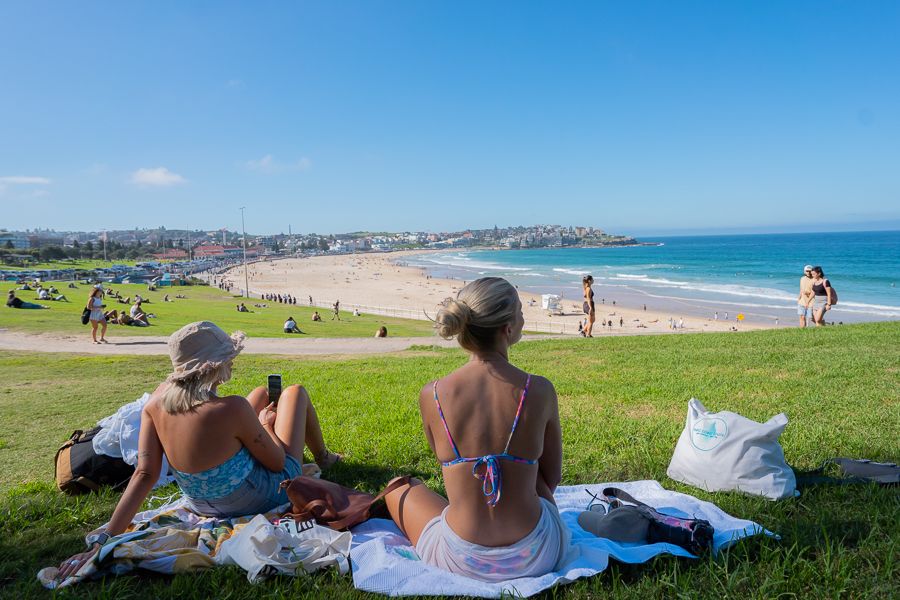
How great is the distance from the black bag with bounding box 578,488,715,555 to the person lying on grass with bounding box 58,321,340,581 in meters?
1.83

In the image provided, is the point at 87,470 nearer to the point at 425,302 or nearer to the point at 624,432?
the point at 624,432

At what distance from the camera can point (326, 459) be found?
4172 millimetres

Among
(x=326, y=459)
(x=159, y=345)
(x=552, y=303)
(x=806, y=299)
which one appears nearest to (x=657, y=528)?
(x=326, y=459)

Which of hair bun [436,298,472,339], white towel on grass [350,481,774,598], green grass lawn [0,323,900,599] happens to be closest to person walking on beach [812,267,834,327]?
green grass lawn [0,323,900,599]

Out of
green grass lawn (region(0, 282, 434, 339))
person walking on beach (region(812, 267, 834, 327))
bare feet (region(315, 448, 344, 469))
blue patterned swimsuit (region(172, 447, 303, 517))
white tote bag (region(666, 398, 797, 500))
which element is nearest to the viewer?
blue patterned swimsuit (region(172, 447, 303, 517))

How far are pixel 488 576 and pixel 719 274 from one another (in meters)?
70.5

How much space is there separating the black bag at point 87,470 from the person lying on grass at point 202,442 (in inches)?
46.5

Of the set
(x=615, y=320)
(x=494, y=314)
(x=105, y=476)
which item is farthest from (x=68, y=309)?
(x=615, y=320)

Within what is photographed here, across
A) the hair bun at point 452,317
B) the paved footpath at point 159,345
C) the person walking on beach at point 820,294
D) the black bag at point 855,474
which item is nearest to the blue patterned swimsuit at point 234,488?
the hair bun at point 452,317

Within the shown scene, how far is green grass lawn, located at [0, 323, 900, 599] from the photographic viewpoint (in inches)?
96.5

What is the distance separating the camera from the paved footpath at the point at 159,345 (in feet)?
41.8

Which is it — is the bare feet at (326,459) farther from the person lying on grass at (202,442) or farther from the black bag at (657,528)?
the black bag at (657,528)

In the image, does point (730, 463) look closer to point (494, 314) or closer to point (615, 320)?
point (494, 314)

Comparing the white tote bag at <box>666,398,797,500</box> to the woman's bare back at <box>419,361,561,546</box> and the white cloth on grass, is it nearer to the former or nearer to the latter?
the woman's bare back at <box>419,361,561,546</box>
